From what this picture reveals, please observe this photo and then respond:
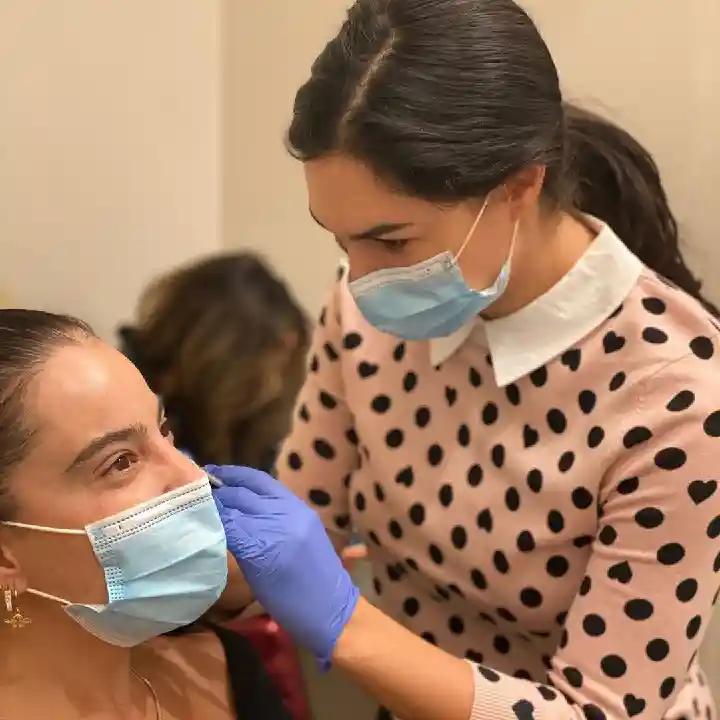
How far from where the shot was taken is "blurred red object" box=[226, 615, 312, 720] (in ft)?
4.61

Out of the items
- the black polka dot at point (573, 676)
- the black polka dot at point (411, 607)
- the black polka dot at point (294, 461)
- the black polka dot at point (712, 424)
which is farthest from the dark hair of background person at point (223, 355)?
the black polka dot at point (712, 424)

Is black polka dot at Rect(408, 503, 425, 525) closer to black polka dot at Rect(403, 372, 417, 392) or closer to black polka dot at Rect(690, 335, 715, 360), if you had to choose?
black polka dot at Rect(403, 372, 417, 392)

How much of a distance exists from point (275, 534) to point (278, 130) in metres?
1.36

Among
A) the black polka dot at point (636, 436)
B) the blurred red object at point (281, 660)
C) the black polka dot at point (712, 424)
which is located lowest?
the blurred red object at point (281, 660)

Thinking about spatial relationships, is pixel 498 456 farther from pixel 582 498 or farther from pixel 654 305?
pixel 654 305

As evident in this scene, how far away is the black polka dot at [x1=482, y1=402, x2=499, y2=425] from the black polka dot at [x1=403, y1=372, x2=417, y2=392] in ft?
0.37

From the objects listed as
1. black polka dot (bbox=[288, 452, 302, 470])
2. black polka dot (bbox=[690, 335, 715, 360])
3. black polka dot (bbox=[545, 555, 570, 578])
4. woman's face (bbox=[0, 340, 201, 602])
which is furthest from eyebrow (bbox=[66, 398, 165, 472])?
black polka dot (bbox=[690, 335, 715, 360])

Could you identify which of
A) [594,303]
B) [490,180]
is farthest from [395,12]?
[594,303]

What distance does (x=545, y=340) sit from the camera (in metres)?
1.30

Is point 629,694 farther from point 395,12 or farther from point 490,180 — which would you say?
point 395,12

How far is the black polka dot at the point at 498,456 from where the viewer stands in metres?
1.33

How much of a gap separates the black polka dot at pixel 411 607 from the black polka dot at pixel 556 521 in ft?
1.00

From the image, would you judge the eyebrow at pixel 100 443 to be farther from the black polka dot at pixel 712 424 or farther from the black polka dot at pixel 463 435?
the black polka dot at pixel 712 424

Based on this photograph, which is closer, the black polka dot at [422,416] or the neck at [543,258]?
the neck at [543,258]
